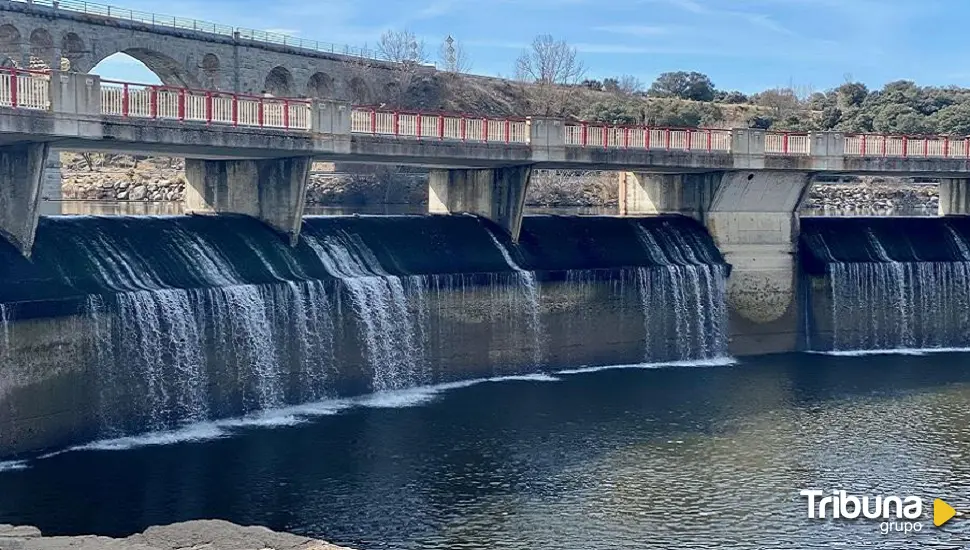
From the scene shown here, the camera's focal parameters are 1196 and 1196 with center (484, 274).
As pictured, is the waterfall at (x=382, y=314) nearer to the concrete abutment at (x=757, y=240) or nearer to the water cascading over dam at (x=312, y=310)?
the water cascading over dam at (x=312, y=310)

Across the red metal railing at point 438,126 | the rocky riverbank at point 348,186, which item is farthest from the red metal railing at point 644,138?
the rocky riverbank at point 348,186

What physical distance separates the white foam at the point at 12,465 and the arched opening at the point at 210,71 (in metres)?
69.9

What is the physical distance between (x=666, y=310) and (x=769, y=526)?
73.1 feet

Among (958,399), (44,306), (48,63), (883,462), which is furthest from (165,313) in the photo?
(48,63)

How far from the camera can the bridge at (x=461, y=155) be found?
3303cm

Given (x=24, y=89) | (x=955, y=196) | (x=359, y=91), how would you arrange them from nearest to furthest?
(x=24, y=89) < (x=955, y=196) < (x=359, y=91)

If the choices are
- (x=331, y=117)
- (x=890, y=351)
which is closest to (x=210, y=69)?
(x=331, y=117)

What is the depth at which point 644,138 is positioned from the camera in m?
48.5

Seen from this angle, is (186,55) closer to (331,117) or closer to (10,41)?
(10,41)

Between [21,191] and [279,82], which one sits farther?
[279,82]

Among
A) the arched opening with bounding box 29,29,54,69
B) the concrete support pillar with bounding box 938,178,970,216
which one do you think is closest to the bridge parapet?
the concrete support pillar with bounding box 938,178,970,216

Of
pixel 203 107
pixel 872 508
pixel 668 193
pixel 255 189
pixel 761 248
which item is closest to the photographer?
pixel 872 508

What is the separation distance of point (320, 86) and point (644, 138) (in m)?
66.8

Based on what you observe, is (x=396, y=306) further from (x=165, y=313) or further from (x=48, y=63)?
(x=48, y=63)
